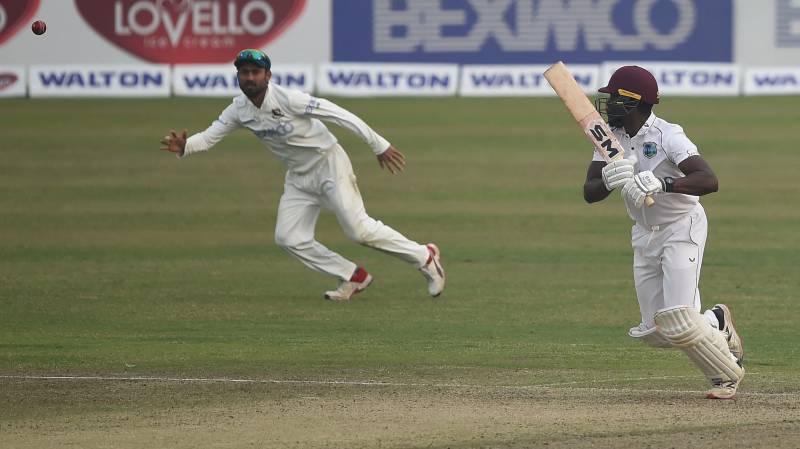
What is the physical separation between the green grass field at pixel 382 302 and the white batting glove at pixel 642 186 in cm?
103

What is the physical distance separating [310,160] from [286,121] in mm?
414

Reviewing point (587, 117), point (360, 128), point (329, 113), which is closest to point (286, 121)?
point (329, 113)

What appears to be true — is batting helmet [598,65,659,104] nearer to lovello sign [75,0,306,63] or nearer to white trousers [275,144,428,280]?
white trousers [275,144,428,280]

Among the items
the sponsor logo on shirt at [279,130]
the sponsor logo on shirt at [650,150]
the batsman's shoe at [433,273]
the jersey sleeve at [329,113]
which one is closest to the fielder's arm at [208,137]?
the sponsor logo on shirt at [279,130]

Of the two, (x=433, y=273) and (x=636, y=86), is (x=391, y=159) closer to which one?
(x=433, y=273)

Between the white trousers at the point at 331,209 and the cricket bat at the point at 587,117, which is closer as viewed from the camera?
the cricket bat at the point at 587,117

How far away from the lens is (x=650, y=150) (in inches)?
314

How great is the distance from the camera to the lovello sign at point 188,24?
1193 inches

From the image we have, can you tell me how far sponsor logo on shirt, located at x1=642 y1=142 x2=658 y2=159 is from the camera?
313 inches

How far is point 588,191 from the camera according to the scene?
7996mm

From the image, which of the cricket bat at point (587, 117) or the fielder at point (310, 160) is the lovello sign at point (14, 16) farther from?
the cricket bat at point (587, 117)

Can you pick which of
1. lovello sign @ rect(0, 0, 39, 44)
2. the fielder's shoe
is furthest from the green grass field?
lovello sign @ rect(0, 0, 39, 44)

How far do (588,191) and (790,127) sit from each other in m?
17.0

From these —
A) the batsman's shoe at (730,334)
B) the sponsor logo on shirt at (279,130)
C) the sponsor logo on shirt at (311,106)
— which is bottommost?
the batsman's shoe at (730,334)
